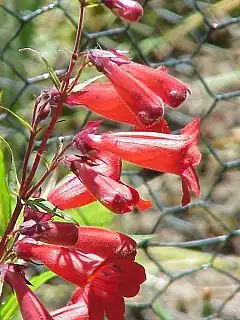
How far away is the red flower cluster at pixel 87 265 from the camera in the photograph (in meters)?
0.81

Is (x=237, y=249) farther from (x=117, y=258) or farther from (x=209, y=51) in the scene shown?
(x=117, y=258)

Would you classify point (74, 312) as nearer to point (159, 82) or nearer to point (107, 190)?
point (107, 190)

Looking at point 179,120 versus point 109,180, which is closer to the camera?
point 109,180

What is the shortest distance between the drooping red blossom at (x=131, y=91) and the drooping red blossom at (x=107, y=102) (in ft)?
0.11

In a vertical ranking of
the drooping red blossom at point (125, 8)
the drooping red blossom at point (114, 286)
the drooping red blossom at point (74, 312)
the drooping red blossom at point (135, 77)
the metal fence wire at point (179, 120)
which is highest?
the drooping red blossom at point (125, 8)

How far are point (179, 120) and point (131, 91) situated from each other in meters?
1.47

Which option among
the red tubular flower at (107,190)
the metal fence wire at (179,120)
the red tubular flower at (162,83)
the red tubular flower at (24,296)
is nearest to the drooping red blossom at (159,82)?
the red tubular flower at (162,83)

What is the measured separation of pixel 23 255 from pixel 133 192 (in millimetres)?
129

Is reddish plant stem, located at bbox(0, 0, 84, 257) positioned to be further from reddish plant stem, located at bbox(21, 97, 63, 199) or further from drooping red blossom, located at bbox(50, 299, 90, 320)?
drooping red blossom, located at bbox(50, 299, 90, 320)

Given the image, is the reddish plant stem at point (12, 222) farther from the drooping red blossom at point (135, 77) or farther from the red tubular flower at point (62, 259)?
the drooping red blossom at point (135, 77)

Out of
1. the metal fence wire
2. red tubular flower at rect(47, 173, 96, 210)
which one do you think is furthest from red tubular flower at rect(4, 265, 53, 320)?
the metal fence wire

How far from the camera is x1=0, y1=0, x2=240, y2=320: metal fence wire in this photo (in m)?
2.01

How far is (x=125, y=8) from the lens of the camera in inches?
31.0

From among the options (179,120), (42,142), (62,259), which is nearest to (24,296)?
(62,259)
